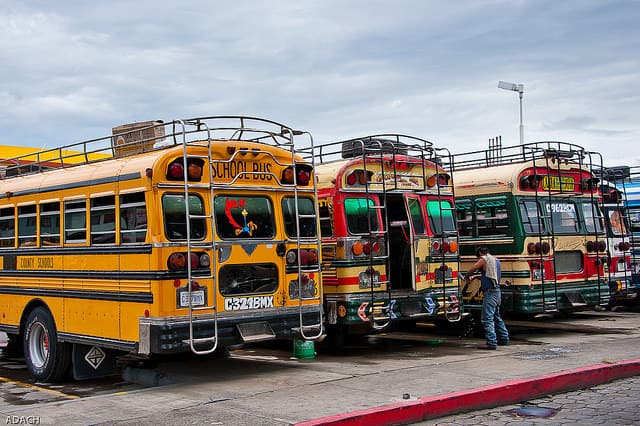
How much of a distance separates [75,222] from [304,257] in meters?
3.00

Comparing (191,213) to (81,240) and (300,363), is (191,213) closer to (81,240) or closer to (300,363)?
(81,240)

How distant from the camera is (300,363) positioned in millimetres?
11336

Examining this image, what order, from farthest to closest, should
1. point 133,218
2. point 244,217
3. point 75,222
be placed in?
1. point 75,222
2. point 244,217
3. point 133,218

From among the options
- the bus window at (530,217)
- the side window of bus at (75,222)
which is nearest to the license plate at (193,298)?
the side window of bus at (75,222)

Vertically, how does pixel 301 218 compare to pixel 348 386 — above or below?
above

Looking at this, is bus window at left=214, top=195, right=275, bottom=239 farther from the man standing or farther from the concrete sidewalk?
the man standing

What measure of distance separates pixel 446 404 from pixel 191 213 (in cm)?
363

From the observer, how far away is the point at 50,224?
35.4 feet

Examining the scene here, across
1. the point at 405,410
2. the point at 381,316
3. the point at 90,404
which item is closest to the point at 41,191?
the point at 90,404

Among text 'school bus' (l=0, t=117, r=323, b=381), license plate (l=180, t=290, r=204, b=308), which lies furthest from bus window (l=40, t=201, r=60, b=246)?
license plate (l=180, t=290, r=204, b=308)

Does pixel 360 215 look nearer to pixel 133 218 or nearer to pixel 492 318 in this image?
pixel 492 318

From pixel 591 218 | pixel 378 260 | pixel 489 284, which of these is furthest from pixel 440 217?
pixel 591 218

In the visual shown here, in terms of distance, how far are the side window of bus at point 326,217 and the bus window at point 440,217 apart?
69.6 inches

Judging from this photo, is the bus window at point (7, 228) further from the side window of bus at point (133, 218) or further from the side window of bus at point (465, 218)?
the side window of bus at point (465, 218)
